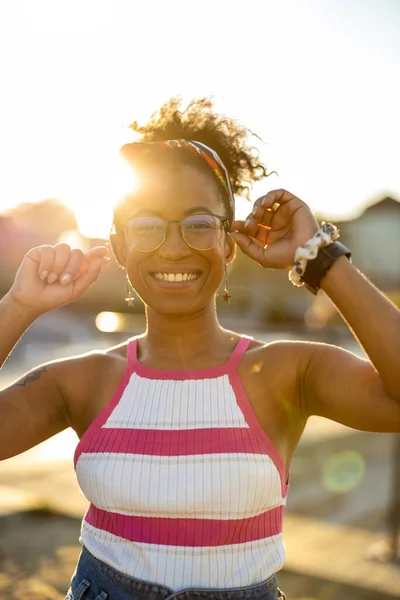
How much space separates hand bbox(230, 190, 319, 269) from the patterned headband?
0.21m

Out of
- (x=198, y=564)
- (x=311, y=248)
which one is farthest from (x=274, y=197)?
(x=198, y=564)

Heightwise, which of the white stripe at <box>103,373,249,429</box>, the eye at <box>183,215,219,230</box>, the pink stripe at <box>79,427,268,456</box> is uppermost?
the eye at <box>183,215,219,230</box>

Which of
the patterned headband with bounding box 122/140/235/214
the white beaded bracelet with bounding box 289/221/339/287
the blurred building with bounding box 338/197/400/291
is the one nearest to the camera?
the white beaded bracelet with bounding box 289/221/339/287

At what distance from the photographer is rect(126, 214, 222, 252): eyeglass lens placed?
7.57 ft

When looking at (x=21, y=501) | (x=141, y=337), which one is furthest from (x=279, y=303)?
(x=141, y=337)

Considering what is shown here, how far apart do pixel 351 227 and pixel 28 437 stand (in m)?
45.6

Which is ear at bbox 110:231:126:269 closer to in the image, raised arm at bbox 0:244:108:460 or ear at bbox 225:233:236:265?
raised arm at bbox 0:244:108:460

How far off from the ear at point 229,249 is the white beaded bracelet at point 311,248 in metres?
0.42

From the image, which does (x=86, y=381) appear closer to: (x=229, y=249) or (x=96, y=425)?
(x=96, y=425)

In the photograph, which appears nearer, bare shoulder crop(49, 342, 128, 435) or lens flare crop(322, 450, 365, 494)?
bare shoulder crop(49, 342, 128, 435)

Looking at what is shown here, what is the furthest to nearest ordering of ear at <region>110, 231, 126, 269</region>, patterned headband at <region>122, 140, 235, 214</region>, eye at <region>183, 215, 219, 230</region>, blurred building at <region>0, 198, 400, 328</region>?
blurred building at <region>0, 198, 400, 328</region>
ear at <region>110, 231, 126, 269</region>
patterned headband at <region>122, 140, 235, 214</region>
eye at <region>183, 215, 219, 230</region>

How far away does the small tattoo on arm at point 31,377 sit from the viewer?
2404mm

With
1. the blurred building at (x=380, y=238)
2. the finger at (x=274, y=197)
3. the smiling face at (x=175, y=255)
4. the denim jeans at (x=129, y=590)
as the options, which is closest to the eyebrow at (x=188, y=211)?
the smiling face at (x=175, y=255)

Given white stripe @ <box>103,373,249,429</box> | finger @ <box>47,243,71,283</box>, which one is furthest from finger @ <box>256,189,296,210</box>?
finger @ <box>47,243,71,283</box>
